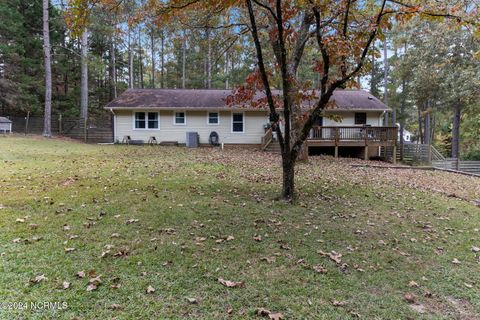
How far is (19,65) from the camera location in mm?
24109

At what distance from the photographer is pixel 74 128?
22.5 meters

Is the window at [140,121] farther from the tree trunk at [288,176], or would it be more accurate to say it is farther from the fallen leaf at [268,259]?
the fallen leaf at [268,259]

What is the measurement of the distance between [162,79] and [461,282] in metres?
33.1

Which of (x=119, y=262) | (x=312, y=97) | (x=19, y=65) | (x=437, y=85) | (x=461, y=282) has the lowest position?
(x=461, y=282)

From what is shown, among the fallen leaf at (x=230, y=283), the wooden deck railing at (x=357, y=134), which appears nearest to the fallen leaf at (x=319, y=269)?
the fallen leaf at (x=230, y=283)

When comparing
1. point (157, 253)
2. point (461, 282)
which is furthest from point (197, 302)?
point (461, 282)

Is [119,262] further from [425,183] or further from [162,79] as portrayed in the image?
[162,79]

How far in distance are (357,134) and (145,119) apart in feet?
40.5

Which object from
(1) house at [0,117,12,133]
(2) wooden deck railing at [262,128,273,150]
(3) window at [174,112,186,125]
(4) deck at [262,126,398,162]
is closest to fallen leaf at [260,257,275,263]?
(4) deck at [262,126,398,162]

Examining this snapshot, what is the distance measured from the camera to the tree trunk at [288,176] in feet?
20.6

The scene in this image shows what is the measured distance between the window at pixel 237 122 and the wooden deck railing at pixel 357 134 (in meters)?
4.74

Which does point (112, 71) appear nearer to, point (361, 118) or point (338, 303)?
point (361, 118)

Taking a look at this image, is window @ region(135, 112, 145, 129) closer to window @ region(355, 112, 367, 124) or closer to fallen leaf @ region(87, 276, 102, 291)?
window @ region(355, 112, 367, 124)

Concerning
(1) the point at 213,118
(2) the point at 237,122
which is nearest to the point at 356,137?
(2) the point at 237,122
